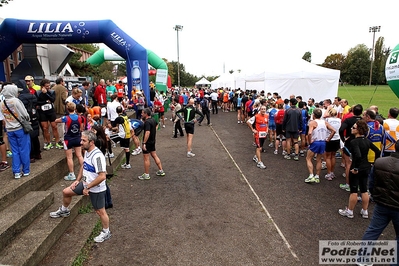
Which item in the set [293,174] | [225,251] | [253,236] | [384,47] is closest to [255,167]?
[293,174]

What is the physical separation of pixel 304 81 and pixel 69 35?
36.8ft

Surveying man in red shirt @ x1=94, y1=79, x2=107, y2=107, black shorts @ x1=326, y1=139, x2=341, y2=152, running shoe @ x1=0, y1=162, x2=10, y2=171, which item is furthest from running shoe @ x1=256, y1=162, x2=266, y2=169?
man in red shirt @ x1=94, y1=79, x2=107, y2=107

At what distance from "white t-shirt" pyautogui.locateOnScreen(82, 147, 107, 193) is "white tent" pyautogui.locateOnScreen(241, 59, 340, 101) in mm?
12342

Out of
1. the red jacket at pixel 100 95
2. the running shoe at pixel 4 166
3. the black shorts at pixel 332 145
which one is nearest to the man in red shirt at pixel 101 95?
the red jacket at pixel 100 95

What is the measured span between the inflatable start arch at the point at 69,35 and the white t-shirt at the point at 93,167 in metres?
7.97

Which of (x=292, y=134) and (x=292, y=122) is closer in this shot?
(x=292, y=122)

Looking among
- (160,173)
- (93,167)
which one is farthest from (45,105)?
(93,167)

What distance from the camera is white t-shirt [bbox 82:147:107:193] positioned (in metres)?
3.42

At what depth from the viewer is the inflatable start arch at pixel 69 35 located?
9445mm

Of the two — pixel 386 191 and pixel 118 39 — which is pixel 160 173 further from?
pixel 118 39

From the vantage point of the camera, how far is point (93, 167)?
3.44m

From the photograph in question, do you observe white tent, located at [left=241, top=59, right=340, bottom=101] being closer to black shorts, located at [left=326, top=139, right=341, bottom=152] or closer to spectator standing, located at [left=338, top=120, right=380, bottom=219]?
black shorts, located at [left=326, top=139, right=341, bottom=152]

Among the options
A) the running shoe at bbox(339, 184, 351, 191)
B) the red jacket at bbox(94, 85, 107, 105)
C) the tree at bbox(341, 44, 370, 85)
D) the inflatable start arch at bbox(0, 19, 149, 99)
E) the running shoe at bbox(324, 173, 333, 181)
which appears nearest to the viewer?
the running shoe at bbox(339, 184, 351, 191)

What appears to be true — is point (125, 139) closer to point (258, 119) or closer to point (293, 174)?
point (258, 119)
